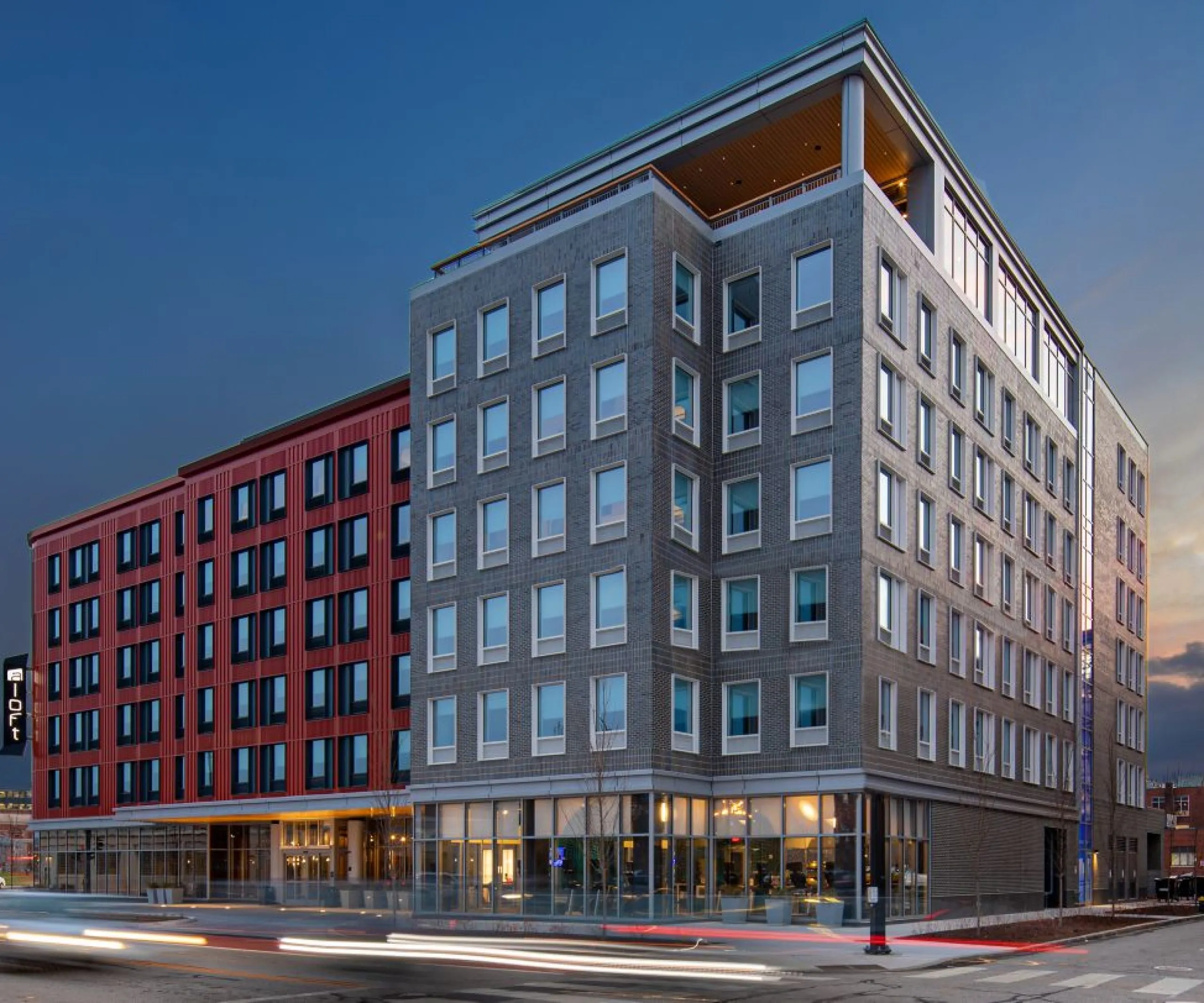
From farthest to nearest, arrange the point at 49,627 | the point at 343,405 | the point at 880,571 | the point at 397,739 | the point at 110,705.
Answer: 1. the point at 49,627
2. the point at 110,705
3. the point at 343,405
4. the point at 397,739
5. the point at 880,571

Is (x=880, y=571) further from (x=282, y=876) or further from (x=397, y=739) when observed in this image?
(x=282, y=876)

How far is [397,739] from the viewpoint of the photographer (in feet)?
184

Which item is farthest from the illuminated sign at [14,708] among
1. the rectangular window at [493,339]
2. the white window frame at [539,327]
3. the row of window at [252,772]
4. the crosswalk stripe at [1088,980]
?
the crosswalk stripe at [1088,980]

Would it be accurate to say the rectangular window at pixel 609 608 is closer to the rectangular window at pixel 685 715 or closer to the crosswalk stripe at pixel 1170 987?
the rectangular window at pixel 685 715

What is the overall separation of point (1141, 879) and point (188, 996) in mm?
68267

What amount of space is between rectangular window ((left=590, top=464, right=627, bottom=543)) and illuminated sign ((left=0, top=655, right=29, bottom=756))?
52196mm

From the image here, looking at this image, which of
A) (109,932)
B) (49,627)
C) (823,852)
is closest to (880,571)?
(823,852)

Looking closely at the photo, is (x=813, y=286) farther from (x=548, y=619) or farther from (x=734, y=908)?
(x=734, y=908)

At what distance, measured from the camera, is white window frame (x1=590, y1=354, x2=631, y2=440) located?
1758 inches

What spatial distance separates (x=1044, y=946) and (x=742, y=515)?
17318 millimetres

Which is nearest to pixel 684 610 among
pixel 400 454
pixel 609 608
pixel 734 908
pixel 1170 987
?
pixel 609 608

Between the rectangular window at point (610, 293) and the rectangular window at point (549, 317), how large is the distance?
1.60 m

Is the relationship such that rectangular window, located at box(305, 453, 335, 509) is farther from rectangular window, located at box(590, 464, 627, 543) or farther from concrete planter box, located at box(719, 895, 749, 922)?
concrete planter box, located at box(719, 895, 749, 922)

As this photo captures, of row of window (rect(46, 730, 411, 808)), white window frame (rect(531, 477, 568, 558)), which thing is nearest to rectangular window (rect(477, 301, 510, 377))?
white window frame (rect(531, 477, 568, 558))
